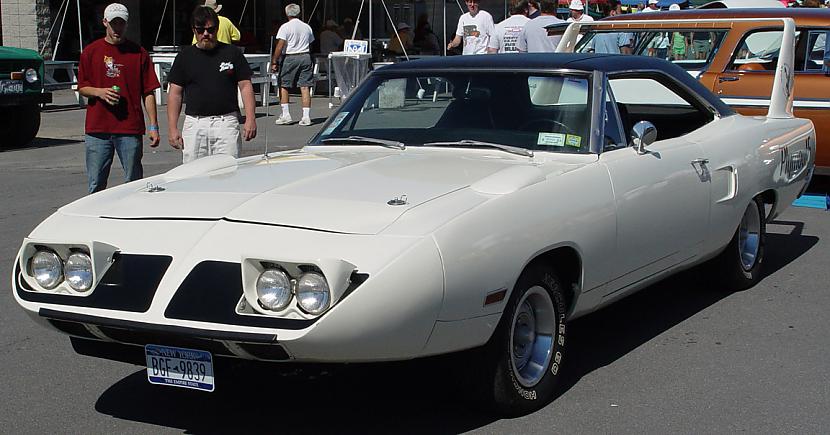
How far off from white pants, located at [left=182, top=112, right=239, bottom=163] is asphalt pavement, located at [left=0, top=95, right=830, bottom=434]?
1.82 metres

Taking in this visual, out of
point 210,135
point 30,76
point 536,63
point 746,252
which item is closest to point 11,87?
point 30,76

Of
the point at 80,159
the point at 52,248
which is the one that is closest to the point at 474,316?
the point at 52,248

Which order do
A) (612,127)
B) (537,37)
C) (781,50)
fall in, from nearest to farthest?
(612,127)
(781,50)
(537,37)

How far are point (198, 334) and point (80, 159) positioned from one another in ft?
33.5

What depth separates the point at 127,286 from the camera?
4.18 meters

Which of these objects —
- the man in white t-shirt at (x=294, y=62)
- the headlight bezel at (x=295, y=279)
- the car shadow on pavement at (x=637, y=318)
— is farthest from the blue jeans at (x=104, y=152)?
the man in white t-shirt at (x=294, y=62)

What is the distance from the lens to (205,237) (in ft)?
13.8

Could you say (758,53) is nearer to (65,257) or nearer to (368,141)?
(368,141)

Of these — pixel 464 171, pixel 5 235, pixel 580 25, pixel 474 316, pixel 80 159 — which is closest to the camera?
pixel 474 316

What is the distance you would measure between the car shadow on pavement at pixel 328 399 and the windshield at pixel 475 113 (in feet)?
3.70

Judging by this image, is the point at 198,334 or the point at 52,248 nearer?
the point at 198,334

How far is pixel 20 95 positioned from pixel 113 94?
7038 mm

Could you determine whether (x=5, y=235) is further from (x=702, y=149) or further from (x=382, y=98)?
(x=702, y=149)

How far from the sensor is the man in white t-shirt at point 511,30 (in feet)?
43.4
